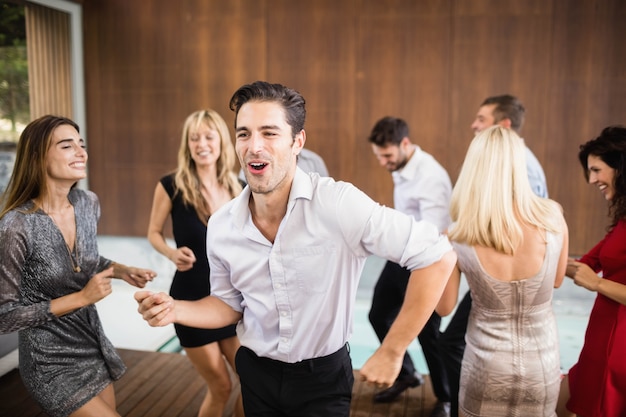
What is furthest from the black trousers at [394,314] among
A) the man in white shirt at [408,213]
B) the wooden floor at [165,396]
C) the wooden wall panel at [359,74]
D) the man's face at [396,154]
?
the wooden wall panel at [359,74]

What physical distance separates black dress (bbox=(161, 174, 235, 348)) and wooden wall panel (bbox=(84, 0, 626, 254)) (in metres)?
3.51

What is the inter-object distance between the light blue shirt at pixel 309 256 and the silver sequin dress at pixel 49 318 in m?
0.67

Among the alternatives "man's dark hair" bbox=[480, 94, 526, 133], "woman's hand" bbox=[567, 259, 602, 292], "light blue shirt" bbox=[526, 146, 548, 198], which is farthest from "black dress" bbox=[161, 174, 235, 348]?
"man's dark hair" bbox=[480, 94, 526, 133]

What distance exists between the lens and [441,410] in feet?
10.1

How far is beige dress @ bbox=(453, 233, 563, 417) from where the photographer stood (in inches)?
77.8

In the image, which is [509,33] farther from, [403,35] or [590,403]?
[590,403]

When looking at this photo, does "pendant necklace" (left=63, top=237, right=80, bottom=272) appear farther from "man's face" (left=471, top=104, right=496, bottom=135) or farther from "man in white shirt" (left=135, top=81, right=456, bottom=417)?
"man's face" (left=471, top=104, right=496, bottom=135)

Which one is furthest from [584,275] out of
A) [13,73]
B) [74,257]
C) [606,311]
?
[13,73]

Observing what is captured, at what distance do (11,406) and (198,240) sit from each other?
1.56m

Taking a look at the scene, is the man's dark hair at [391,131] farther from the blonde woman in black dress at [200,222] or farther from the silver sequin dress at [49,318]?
the silver sequin dress at [49,318]

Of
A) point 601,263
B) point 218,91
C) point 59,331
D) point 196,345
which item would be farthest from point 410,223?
point 218,91

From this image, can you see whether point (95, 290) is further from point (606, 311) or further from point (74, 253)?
point (606, 311)

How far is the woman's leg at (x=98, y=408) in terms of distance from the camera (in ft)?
6.61

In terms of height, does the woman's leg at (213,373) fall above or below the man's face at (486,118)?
below
